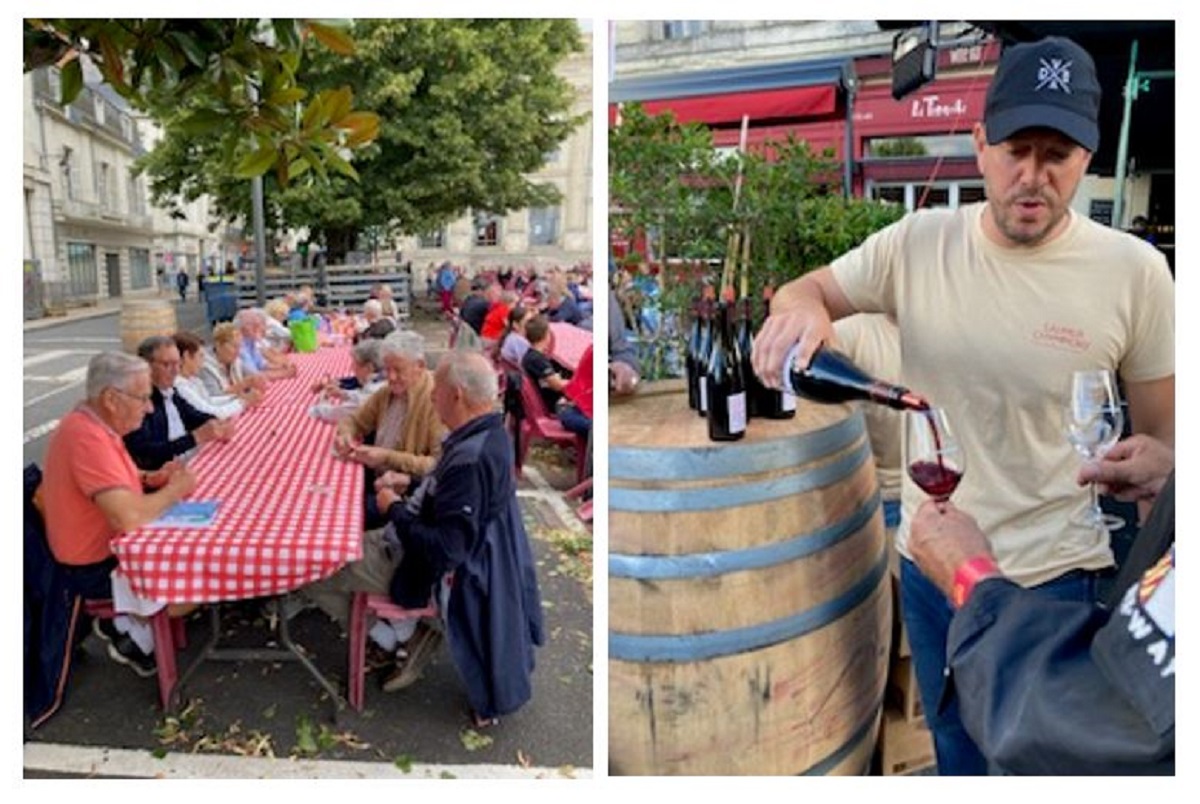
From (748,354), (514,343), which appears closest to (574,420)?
(514,343)

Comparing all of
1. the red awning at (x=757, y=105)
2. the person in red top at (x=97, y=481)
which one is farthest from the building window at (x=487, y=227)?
the person in red top at (x=97, y=481)

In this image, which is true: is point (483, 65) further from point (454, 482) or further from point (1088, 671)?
point (1088, 671)

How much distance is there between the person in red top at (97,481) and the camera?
2.05 metres

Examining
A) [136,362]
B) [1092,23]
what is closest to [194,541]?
[136,362]

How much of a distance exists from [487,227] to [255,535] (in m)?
0.91

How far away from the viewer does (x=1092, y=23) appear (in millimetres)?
Result: 1278

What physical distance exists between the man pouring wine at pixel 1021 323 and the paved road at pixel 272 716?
831mm

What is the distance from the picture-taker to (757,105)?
178 centimetres

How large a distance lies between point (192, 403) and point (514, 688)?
75.9 inches

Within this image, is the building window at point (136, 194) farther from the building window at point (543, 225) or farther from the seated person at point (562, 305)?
the seated person at point (562, 305)

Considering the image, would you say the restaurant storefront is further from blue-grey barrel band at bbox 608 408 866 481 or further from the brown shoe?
the brown shoe

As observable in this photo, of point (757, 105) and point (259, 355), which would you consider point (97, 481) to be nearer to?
point (757, 105)

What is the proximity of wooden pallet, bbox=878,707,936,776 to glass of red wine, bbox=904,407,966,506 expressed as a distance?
1.65ft

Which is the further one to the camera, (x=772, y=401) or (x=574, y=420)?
(x=574, y=420)
